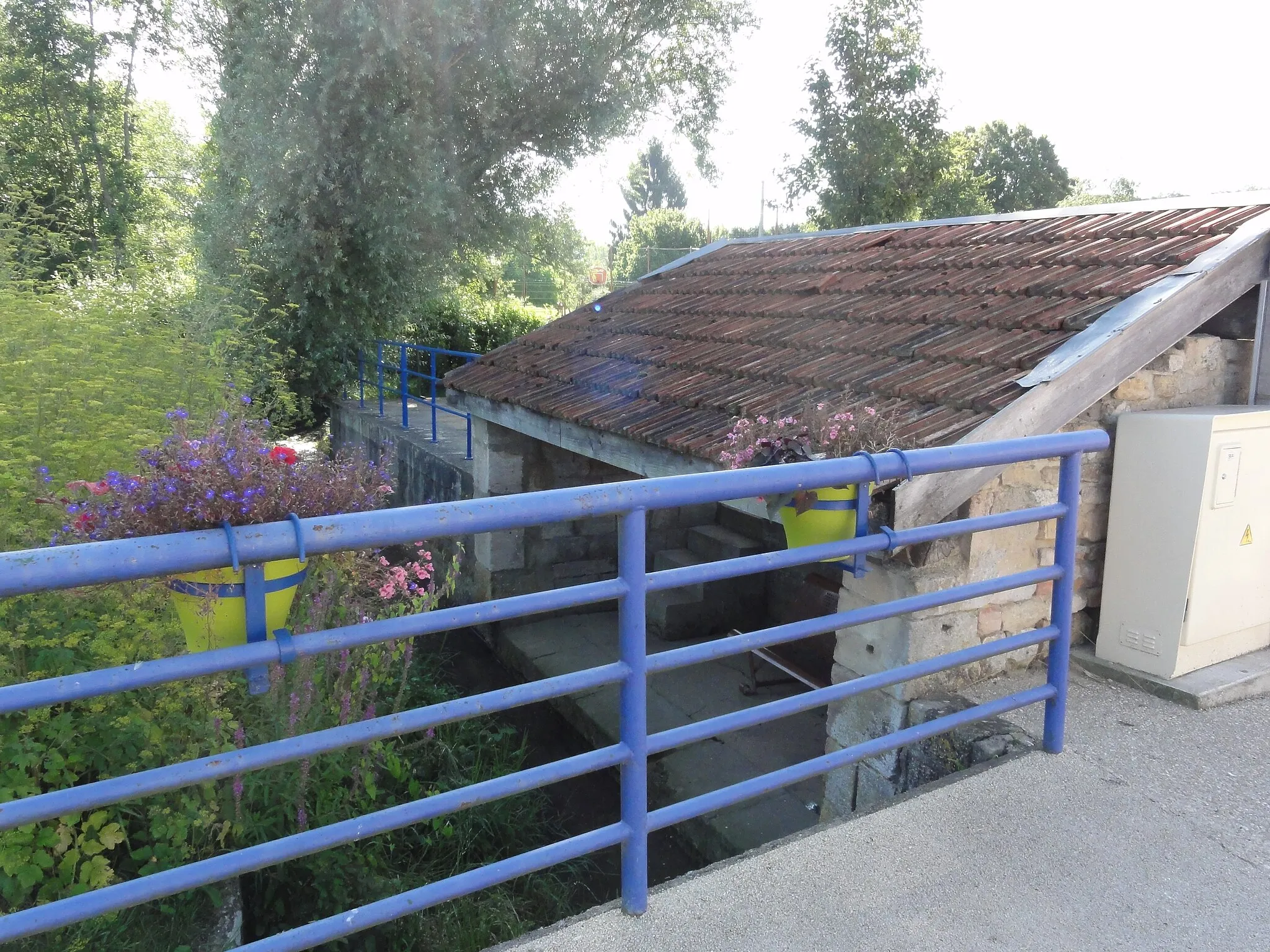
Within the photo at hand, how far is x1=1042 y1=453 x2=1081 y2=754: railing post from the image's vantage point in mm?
2521

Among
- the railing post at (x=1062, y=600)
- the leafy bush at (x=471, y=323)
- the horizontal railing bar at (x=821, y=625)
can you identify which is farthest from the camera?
the leafy bush at (x=471, y=323)

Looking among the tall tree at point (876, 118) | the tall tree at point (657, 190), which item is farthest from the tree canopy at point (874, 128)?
the tall tree at point (657, 190)

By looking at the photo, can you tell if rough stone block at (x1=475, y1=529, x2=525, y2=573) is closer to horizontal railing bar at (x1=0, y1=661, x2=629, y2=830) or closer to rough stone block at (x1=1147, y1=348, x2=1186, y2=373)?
rough stone block at (x1=1147, y1=348, x2=1186, y2=373)

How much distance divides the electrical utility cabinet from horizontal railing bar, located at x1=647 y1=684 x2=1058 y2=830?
1.15 meters

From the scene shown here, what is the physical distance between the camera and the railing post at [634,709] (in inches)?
69.9

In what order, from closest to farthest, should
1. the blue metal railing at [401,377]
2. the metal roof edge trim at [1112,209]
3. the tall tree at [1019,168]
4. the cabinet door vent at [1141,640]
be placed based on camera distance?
the cabinet door vent at [1141,640], the metal roof edge trim at [1112,209], the blue metal railing at [401,377], the tall tree at [1019,168]

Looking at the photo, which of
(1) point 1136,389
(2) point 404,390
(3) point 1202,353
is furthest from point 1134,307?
(2) point 404,390

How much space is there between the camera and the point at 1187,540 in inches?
134

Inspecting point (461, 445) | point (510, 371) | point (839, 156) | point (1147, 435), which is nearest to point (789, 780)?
point (1147, 435)

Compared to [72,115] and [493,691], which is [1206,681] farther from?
[72,115]

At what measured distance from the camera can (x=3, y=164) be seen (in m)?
15.2

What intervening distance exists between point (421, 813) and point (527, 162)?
12.8 m

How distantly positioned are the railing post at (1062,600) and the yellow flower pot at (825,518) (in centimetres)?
58

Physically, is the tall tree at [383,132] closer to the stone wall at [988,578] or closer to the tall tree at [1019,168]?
the stone wall at [988,578]
